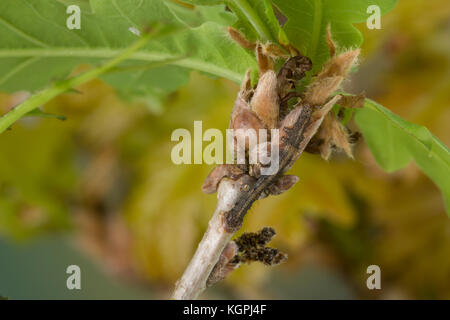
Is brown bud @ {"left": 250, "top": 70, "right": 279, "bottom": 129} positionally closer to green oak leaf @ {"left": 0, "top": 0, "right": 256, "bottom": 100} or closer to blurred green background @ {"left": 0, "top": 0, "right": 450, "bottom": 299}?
green oak leaf @ {"left": 0, "top": 0, "right": 256, "bottom": 100}

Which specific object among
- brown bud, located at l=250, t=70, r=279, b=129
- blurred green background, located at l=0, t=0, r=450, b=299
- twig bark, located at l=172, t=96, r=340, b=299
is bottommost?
twig bark, located at l=172, t=96, r=340, b=299

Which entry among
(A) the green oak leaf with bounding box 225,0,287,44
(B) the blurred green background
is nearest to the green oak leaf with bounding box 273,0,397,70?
(A) the green oak leaf with bounding box 225,0,287,44

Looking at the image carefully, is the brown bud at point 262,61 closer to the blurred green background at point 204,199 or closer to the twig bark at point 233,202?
the twig bark at point 233,202

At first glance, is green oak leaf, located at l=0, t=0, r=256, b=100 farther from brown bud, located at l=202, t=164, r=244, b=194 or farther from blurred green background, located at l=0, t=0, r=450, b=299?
blurred green background, located at l=0, t=0, r=450, b=299

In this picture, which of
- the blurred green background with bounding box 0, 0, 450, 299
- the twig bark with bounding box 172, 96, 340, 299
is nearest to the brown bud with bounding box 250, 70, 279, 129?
the twig bark with bounding box 172, 96, 340, 299

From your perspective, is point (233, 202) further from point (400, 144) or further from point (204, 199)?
point (204, 199)

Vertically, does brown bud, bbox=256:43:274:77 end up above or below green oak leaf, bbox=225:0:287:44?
below

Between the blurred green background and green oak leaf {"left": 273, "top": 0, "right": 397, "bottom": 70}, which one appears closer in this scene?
green oak leaf {"left": 273, "top": 0, "right": 397, "bottom": 70}
